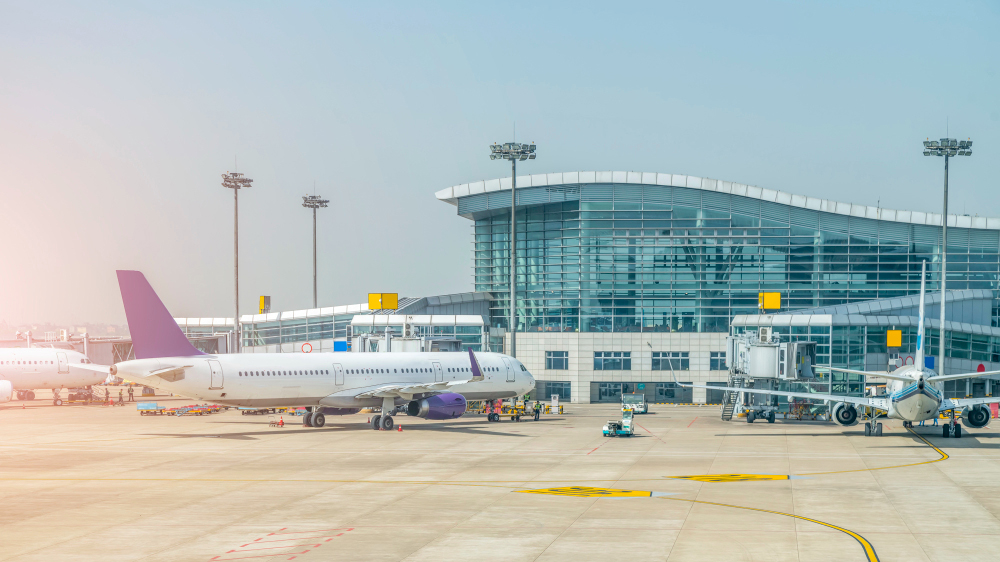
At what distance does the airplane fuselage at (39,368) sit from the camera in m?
77.3

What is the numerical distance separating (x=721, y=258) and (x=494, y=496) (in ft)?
215

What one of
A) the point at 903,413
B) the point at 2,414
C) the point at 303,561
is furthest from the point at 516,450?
the point at 2,414

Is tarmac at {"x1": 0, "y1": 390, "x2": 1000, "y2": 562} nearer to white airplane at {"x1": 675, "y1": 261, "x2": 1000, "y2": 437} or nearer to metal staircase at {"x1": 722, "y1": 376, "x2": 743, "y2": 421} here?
white airplane at {"x1": 675, "y1": 261, "x2": 1000, "y2": 437}

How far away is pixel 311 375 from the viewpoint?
2090 inches

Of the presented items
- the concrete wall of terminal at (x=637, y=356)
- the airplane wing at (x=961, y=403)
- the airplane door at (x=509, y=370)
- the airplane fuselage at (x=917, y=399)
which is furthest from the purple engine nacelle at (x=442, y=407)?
the concrete wall of terminal at (x=637, y=356)

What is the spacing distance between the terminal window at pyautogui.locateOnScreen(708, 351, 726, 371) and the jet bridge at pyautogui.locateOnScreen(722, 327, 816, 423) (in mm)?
21030

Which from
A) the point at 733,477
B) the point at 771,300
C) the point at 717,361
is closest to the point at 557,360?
the point at 717,361

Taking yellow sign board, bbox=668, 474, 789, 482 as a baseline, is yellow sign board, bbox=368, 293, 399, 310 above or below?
above

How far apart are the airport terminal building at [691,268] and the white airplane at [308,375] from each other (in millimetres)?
25364

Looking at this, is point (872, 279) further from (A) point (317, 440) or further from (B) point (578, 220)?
(A) point (317, 440)

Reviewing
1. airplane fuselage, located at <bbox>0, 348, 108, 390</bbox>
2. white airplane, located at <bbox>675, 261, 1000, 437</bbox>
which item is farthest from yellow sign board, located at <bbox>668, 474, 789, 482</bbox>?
airplane fuselage, located at <bbox>0, 348, 108, 390</bbox>

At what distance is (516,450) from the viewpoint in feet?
142

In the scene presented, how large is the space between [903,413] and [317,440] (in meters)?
29.8

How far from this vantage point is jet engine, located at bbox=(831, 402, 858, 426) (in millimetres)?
51875
